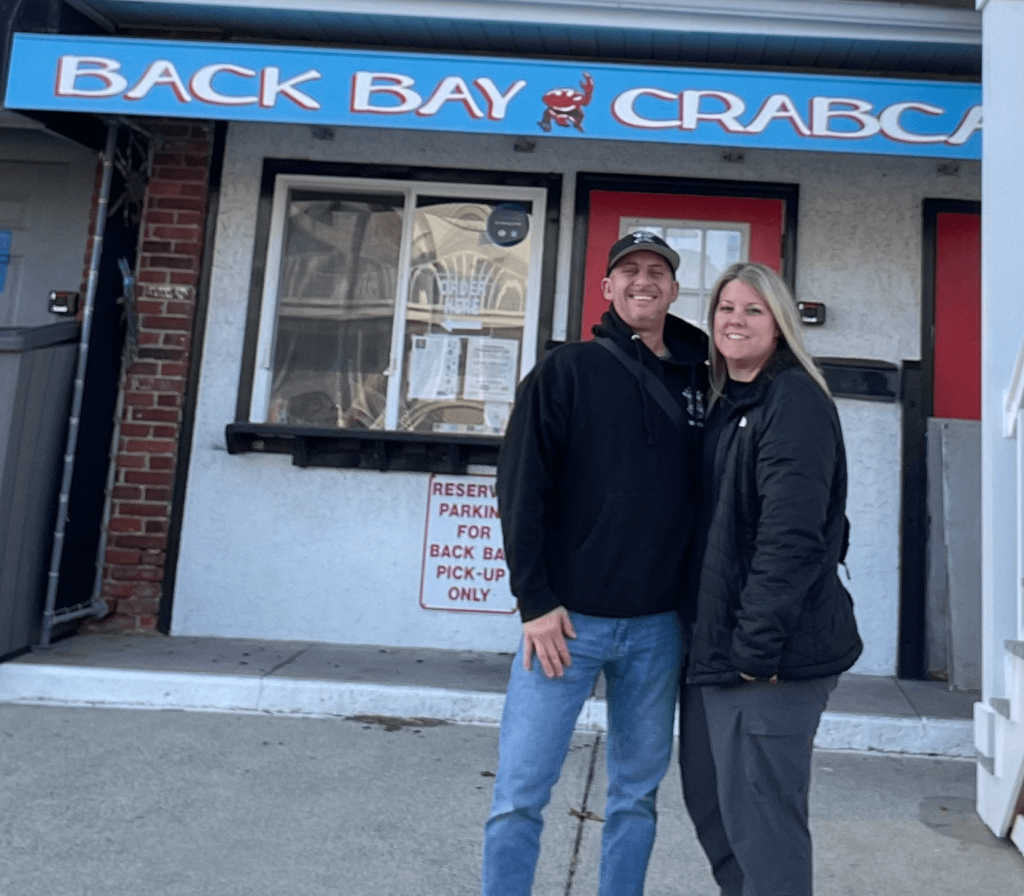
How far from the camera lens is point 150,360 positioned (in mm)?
5656

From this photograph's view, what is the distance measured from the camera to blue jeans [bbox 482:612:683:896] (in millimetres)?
2406

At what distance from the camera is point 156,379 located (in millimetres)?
5645

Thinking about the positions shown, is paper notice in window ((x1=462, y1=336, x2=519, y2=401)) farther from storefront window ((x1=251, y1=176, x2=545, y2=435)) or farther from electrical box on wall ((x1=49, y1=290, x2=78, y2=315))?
electrical box on wall ((x1=49, y1=290, x2=78, y2=315))

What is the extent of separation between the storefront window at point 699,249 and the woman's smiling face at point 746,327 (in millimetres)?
3315

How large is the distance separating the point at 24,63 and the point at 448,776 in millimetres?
3862

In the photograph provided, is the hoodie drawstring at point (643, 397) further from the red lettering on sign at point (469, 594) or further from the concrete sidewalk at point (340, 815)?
the red lettering on sign at point (469, 594)

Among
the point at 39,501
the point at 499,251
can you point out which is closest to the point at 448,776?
the point at 39,501

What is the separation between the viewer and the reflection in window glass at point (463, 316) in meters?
5.73

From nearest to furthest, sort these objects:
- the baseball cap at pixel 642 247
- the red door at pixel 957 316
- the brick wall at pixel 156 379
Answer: the baseball cap at pixel 642 247
the red door at pixel 957 316
the brick wall at pixel 156 379

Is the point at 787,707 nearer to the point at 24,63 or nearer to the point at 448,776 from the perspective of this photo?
the point at 448,776

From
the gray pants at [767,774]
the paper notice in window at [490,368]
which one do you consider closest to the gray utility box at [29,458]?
the paper notice in window at [490,368]

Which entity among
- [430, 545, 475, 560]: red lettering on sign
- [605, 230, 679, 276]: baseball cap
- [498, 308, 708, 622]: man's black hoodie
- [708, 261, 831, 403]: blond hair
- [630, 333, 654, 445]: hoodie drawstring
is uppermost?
[605, 230, 679, 276]: baseball cap

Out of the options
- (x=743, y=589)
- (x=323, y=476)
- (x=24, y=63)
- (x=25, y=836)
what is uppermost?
(x=24, y=63)

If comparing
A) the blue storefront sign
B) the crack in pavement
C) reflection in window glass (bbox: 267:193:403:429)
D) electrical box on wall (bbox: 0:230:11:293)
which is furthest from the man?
electrical box on wall (bbox: 0:230:11:293)
